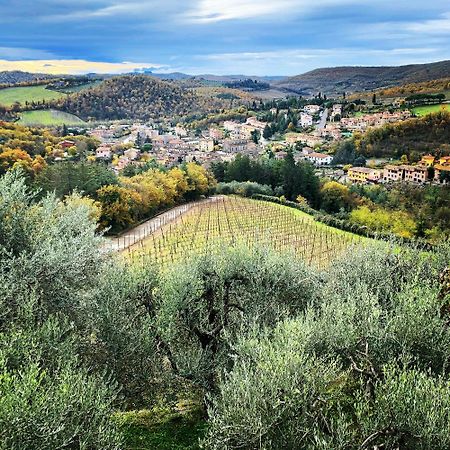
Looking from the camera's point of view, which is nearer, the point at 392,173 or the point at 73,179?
the point at 73,179

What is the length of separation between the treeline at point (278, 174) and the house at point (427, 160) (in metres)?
28.5

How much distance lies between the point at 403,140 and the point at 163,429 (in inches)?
4063

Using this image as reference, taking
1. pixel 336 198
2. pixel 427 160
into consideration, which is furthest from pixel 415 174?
pixel 336 198

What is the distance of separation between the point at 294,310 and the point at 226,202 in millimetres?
49326

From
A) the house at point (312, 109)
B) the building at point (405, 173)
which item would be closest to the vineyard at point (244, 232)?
the building at point (405, 173)

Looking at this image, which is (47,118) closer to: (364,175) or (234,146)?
(234,146)

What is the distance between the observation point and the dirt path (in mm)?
44031

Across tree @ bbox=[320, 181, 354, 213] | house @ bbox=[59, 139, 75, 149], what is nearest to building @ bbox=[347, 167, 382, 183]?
tree @ bbox=[320, 181, 354, 213]

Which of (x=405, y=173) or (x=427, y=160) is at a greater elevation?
(x=427, y=160)

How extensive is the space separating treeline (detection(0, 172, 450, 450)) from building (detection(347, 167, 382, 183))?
69762mm

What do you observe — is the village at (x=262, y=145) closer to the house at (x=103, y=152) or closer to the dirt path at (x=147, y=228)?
the house at (x=103, y=152)

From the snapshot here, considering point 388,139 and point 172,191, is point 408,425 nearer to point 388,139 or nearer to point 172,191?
point 172,191

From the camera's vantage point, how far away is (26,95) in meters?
161

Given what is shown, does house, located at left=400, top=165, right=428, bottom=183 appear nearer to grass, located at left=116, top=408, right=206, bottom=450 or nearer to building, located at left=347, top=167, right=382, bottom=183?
building, located at left=347, top=167, right=382, bottom=183
